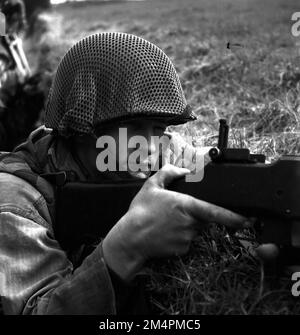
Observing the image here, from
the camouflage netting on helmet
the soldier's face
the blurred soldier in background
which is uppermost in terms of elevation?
the camouflage netting on helmet

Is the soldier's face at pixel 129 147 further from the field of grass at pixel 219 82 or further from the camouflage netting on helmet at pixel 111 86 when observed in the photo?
the field of grass at pixel 219 82

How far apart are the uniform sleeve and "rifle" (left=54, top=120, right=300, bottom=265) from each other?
244 millimetres

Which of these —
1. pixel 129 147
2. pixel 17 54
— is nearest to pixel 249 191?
pixel 129 147

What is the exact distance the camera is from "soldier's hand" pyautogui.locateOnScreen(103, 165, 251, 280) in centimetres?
214

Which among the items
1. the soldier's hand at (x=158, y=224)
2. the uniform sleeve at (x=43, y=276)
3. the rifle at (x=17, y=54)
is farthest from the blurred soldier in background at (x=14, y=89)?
the soldier's hand at (x=158, y=224)

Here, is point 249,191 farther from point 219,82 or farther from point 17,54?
point 17,54

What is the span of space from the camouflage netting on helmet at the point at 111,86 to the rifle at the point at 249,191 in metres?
0.32

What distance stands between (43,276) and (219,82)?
378cm

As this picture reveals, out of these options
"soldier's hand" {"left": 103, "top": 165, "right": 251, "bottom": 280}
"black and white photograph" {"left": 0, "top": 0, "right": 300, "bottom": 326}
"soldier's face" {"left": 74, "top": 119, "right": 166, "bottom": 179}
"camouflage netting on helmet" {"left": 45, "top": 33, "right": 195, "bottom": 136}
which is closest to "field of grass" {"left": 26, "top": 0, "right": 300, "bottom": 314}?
"black and white photograph" {"left": 0, "top": 0, "right": 300, "bottom": 326}

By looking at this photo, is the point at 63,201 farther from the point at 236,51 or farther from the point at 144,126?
the point at 236,51

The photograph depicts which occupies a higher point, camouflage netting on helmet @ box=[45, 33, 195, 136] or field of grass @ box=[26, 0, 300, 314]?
camouflage netting on helmet @ box=[45, 33, 195, 136]

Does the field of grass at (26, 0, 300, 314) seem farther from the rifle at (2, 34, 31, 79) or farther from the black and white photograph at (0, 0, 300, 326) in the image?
the rifle at (2, 34, 31, 79)

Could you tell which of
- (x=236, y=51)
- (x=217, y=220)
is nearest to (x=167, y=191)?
(x=217, y=220)

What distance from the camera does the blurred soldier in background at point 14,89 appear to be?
7053 millimetres
